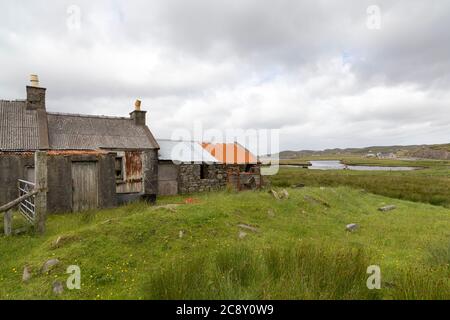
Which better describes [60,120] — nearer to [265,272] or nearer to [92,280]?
[92,280]

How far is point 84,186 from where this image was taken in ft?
44.0

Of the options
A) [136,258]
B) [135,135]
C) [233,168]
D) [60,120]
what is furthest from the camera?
[233,168]

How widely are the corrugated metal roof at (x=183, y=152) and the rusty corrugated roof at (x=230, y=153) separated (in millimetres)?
689

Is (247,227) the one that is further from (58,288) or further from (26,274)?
(26,274)

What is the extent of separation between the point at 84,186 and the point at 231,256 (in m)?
10.8

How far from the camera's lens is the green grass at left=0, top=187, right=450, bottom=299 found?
13.3 feet

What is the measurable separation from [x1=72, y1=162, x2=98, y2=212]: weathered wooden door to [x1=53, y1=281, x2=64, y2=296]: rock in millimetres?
9137

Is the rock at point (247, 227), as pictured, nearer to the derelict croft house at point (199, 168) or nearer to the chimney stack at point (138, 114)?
the derelict croft house at point (199, 168)

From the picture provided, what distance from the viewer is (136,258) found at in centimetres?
602

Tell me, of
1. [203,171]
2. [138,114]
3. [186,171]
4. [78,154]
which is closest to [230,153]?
[203,171]

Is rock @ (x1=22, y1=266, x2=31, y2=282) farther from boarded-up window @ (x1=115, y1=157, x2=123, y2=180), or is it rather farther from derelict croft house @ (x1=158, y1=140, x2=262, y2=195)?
derelict croft house @ (x1=158, y1=140, x2=262, y2=195)

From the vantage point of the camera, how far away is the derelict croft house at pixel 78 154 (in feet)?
42.5

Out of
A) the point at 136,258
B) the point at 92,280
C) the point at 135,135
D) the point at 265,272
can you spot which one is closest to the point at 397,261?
the point at 265,272
